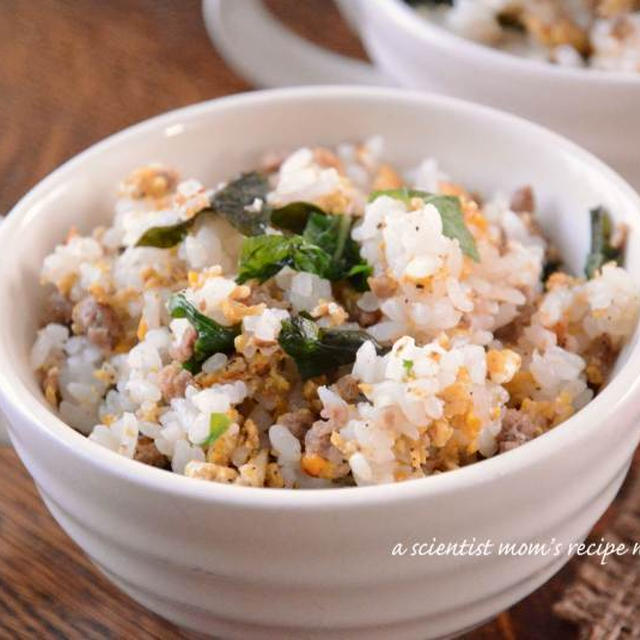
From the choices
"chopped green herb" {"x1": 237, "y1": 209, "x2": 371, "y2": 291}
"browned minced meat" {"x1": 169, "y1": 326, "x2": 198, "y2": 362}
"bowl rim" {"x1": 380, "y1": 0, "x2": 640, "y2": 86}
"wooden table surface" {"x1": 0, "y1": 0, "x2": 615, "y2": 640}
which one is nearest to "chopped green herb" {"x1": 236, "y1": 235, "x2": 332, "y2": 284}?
"chopped green herb" {"x1": 237, "y1": 209, "x2": 371, "y2": 291}

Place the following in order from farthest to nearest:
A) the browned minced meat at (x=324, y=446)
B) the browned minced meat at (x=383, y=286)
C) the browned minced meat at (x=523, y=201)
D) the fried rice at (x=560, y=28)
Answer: the fried rice at (x=560, y=28) → the browned minced meat at (x=523, y=201) → the browned minced meat at (x=383, y=286) → the browned minced meat at (x=324, y=446)

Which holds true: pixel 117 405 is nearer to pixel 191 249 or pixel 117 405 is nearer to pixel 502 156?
pixel 191 249

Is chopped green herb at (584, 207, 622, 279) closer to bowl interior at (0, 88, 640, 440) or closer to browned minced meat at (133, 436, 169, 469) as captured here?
bowl interior at (0, 88, 640, 440)

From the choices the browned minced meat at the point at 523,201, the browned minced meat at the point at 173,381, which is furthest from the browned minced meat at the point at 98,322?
the browned minced meat at the point at 523,201

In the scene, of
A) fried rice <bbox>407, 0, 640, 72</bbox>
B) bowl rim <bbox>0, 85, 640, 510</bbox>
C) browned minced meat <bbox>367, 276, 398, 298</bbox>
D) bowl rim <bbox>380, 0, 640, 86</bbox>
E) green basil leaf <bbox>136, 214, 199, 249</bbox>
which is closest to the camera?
bowl rim <bbox>0, 85, 640, 510</bbox>

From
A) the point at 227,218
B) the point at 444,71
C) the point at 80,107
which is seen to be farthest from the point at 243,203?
the point at 80,107

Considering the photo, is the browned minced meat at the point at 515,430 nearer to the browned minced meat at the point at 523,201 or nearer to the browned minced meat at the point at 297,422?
the browned minced meat at the point at 297,422
